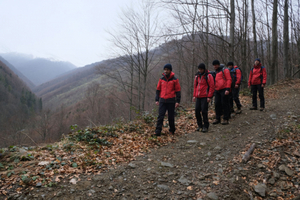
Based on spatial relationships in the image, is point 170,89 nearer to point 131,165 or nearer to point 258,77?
point 131,165

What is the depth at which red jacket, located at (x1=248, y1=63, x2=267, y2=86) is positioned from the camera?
22.6 ft

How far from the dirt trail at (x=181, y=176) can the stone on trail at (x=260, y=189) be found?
61 millimetres

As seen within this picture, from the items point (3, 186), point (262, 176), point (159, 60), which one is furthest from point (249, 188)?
point (159, 60)

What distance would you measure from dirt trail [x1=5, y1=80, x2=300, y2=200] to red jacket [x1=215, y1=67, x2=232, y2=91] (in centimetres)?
168

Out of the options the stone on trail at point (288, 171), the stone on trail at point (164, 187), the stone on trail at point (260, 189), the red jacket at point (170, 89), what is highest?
the red jacket at point (170, 89)

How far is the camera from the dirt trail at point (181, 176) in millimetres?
2914

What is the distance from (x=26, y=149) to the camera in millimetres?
4180

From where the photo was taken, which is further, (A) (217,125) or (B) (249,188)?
(A) (217,125)

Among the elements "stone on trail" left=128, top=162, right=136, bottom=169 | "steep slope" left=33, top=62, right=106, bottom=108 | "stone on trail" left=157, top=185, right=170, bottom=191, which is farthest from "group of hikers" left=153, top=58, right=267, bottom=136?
"steep slope" left=33, top=62, right=106, bottom=108

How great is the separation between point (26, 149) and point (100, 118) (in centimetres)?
3967

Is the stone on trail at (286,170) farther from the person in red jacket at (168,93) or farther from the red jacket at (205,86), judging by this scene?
the person in red jacket at (168,93)

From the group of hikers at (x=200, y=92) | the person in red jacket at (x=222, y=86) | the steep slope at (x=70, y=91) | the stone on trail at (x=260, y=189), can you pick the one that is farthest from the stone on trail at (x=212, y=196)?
the steep slope at (x=70, y=91)

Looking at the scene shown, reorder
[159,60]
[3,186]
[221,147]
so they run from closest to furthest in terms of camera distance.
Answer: [3,186]
[221,147]
[159,60]

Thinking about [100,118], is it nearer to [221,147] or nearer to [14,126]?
[14,126]
